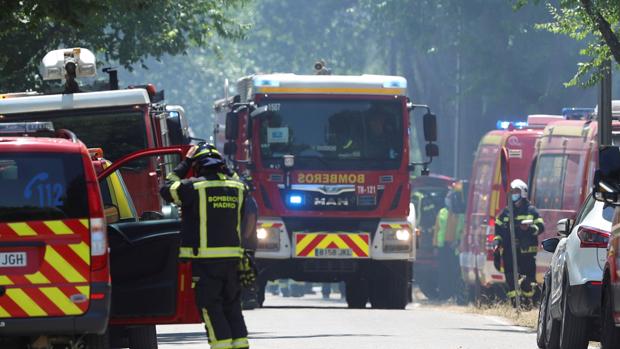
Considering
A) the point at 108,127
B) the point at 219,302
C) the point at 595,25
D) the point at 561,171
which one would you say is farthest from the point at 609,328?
the point at 561,171

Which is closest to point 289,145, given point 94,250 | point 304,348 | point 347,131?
point 347,131

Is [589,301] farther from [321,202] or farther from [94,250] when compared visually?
[321,202]

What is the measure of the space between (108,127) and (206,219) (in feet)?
25.1

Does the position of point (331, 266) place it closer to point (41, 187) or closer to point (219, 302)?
point (219, 302)

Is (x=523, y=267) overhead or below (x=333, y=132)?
below

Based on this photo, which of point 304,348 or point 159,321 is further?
point 304,348

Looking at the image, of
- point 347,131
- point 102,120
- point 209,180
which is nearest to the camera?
point 209,180

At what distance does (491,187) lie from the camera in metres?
29.7

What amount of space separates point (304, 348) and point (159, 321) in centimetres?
315

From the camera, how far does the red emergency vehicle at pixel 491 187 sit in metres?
28.8

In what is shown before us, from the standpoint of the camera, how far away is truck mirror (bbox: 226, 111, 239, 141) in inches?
949

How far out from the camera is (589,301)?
45.5 ft

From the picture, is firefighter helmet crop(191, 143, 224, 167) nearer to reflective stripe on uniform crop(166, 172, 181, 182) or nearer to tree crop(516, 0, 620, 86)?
reflective stripe on uniform crop(166, 172, 181, 182)

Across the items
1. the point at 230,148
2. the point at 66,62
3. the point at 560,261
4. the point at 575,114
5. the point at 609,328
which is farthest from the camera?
the point at 575,114
